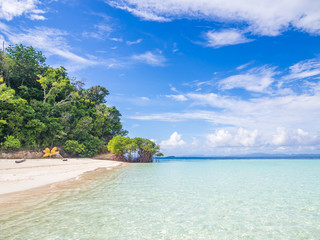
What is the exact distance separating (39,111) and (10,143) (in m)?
7.82

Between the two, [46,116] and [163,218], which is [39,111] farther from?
[163,218]

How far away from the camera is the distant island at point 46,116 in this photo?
27109mm

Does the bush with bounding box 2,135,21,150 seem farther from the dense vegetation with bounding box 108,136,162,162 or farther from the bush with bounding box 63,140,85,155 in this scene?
the dense vegetation with bounding box 108,136,162,162

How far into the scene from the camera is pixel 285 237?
16.1 ft

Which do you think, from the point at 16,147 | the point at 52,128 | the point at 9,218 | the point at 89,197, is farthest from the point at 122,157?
the point at 9,218

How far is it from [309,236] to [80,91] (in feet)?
172

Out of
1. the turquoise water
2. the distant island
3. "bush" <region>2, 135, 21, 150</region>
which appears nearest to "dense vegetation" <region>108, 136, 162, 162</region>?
the distant island

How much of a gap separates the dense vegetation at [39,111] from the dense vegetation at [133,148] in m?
4.28

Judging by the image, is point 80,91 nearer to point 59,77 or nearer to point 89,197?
point 59,77

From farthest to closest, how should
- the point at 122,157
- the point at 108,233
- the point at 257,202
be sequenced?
the point at 122,157 < the point at 257,202 < the point at 108,233

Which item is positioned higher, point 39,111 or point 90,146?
point 39,111

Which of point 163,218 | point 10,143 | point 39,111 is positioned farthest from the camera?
point 39,111

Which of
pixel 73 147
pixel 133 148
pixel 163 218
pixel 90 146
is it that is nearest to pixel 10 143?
pixel 73 147

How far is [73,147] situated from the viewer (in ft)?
116
